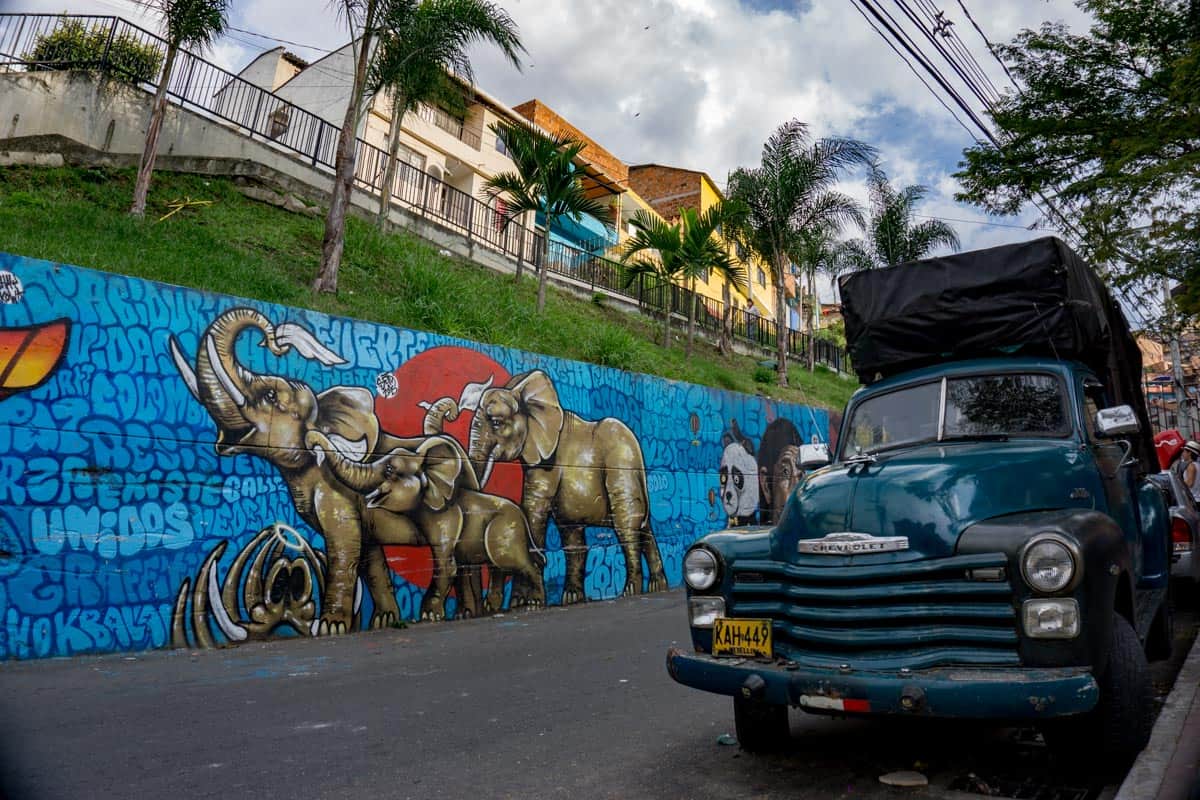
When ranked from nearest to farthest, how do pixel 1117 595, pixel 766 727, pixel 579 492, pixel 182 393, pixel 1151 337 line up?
pixel 1117 595
pixel 766 727
pixel 182 393
pixel 579 492
pixel 1151 337

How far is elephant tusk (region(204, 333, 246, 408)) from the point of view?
7336 mm

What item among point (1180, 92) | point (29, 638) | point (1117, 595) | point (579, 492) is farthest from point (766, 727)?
point (1180, 92)

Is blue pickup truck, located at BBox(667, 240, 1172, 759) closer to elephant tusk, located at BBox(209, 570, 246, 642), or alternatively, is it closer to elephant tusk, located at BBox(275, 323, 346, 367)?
elephant tusk, located at BBox(209, 570, 246, 642)

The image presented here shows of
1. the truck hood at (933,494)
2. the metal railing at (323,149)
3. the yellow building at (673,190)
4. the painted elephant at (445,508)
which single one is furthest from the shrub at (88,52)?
the yellow building at (673,190)

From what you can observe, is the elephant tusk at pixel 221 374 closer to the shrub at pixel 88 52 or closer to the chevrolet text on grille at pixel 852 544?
the chevrolet text on grille at pixel 852 544

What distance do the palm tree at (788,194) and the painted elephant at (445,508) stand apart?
1298cm

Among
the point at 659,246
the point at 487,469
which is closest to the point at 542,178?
the point at 659,246

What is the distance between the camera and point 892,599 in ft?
10.7

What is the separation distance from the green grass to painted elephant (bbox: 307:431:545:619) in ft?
9.11

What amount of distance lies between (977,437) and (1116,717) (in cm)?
150

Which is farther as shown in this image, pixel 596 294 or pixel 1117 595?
pixel 596 294

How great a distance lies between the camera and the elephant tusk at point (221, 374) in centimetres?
734

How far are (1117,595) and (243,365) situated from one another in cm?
708

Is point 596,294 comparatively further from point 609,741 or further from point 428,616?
point 609,741
